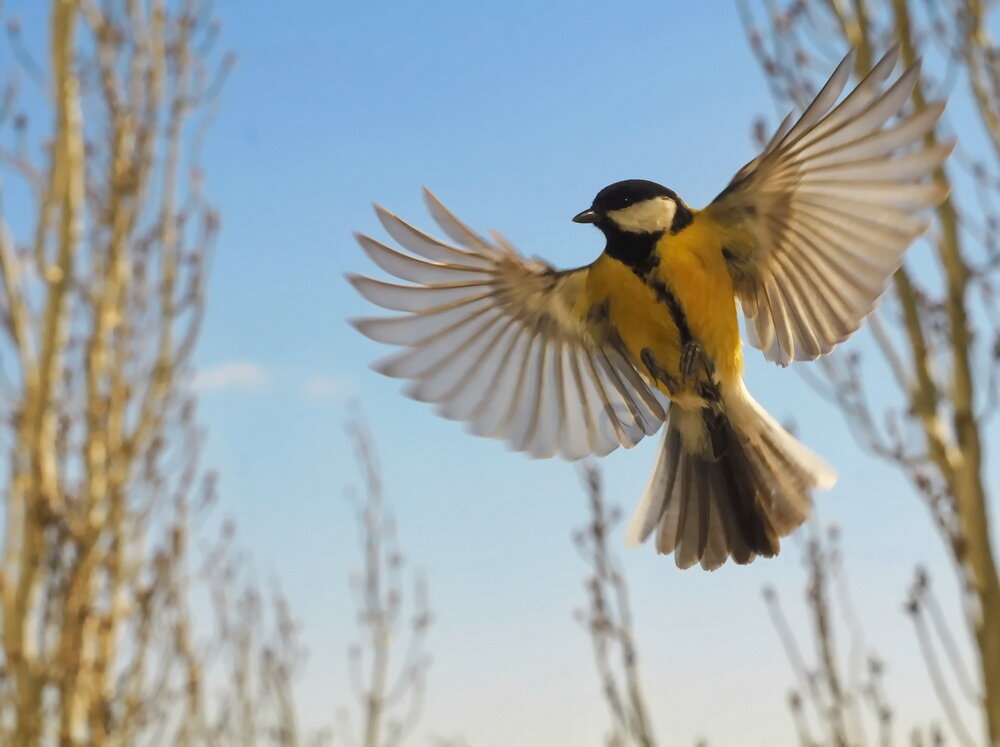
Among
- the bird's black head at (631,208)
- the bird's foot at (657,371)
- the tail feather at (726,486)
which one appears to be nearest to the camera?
the bird's black head at (631,208)

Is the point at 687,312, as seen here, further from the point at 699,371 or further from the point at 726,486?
Result: the point at 726,486

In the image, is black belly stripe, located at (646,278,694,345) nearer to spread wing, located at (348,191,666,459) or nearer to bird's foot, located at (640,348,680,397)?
bird's foot, located at (640,348,680,397)

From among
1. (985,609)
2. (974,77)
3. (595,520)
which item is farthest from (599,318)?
(974,77)

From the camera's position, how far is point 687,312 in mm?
1633

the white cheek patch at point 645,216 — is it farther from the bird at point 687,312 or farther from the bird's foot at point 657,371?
the bird's foot at point 657,371

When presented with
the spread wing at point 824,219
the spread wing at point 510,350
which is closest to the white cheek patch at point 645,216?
the spread wing at point 824,219

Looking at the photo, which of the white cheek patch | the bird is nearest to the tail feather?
the bird

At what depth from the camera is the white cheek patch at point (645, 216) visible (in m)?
1.52

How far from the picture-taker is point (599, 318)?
197cm

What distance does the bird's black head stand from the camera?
1518mm

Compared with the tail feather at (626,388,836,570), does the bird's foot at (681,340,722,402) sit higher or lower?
higher

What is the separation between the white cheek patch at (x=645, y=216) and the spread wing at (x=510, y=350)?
357mm

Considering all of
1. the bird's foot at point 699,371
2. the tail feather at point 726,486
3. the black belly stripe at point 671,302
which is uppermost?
the black belly stripe at point 671,302

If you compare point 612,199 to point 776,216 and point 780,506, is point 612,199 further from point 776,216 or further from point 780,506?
point 780,506
